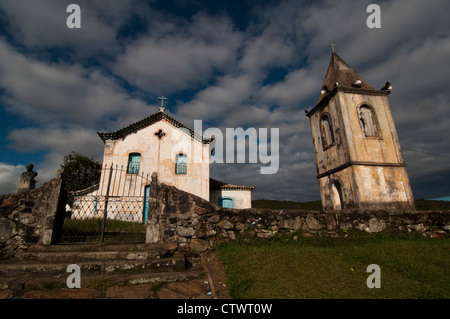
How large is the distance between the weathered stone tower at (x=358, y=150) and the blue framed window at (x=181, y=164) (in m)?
8.91

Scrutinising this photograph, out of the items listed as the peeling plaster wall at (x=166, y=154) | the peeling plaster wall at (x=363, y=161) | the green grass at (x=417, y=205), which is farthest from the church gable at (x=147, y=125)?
the green grass at (x=417, y=205)

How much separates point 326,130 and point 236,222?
9.65 metres

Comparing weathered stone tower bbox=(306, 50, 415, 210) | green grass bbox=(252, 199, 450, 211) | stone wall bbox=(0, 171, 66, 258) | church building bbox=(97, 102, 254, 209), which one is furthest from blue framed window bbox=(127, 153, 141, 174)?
green grass bbox=(252, 199, 450, 211)

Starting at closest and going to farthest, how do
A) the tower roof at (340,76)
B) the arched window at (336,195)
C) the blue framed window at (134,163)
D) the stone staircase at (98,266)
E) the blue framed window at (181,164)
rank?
the stone staircase at (98,266) < the arched window at (336,195) < the tower roof at (340,76) < the blue framed window at (134,163) < the blue framed window at (181,164)

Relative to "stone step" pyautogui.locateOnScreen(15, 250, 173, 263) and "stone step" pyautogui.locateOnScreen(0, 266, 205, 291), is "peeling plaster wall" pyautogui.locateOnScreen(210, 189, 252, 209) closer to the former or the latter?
"stone step" pyautogui.locateOnScreen(15, 250, 173, 263)

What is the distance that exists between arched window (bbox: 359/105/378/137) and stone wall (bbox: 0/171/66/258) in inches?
528

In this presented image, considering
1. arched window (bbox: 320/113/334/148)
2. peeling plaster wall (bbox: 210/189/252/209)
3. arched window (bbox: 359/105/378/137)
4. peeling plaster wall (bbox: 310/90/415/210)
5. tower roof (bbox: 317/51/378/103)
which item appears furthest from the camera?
peeling plaster wall (bbox: 210/189/252/209)

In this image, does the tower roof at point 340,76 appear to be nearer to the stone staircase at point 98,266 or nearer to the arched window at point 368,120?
the arched window at point 368,120

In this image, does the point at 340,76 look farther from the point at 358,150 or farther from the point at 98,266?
the point at 98,266

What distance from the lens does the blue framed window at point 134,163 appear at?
583 inches

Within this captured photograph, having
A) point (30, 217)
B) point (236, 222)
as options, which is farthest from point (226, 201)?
point (30, 217)

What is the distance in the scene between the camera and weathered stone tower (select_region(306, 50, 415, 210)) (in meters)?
10.3
